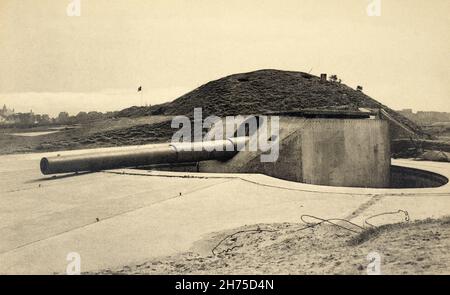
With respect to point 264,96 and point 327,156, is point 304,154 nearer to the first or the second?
point 327,156

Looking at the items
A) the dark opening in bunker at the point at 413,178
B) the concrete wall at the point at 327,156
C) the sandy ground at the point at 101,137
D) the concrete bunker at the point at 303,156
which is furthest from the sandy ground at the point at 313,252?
the sandy ground at the point at 101,137

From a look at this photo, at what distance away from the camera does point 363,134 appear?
13383 mm

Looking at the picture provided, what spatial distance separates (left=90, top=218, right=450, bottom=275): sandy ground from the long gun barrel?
4327mm

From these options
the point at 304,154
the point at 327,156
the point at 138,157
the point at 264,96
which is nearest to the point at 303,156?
the point at 304,154

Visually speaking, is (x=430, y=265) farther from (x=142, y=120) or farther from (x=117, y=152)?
(x=142, y=120)

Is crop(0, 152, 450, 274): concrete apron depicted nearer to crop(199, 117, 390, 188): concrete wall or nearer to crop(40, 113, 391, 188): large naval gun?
crop(40, 113, 391, 188): large naval gun

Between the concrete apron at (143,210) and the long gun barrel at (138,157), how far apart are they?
37cm

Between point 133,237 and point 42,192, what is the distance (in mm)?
3511

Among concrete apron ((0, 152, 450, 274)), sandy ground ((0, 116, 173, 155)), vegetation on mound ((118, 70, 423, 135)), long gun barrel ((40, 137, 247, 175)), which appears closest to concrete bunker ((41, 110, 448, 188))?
long gun barrel ((40, 137, 247, 175))

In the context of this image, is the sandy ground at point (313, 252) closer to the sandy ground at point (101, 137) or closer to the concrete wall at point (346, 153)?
the concrete wall at point (346, 153)

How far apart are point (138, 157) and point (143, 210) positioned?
285 centimetres

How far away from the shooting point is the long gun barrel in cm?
883

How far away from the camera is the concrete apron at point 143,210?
486cm

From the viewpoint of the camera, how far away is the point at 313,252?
4625mm
